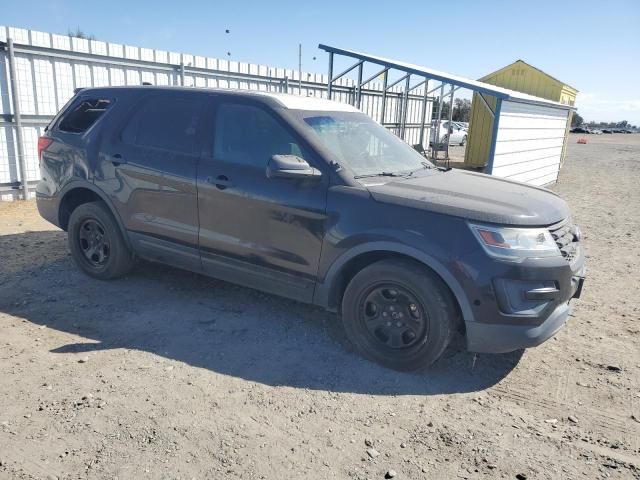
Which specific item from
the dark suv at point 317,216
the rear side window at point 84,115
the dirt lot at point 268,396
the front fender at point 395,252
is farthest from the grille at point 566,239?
the rear side window at point 84,115

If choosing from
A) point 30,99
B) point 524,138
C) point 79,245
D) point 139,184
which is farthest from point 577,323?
point 30,99

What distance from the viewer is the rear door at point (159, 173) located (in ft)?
14.5

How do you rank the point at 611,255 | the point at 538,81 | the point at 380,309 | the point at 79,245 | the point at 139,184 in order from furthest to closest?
the point at 538,81, the point at 611,255, the point at 79,245, the point at 139,184, the point at 380,309

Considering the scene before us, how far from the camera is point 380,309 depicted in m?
3.68

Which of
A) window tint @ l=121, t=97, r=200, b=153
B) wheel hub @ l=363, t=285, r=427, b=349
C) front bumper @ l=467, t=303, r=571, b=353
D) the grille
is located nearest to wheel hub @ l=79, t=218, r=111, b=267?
window tint @ l=121, t=97, r=200, b=153

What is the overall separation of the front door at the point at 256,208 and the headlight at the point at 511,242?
115 centimetres

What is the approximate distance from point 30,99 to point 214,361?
7523 millimetres

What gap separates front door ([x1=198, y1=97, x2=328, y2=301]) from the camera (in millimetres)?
3857

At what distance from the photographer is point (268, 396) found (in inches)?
130

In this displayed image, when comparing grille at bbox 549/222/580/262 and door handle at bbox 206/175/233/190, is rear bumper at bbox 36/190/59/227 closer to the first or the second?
door handle at bbox 206/175/233/190

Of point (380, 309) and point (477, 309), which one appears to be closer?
point (477, 309)

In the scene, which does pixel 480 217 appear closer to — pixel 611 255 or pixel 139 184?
pixel 139 184

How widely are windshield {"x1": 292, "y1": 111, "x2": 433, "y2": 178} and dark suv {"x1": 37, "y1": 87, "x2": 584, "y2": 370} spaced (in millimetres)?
19

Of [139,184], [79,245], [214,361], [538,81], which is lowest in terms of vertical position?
[214,361]
